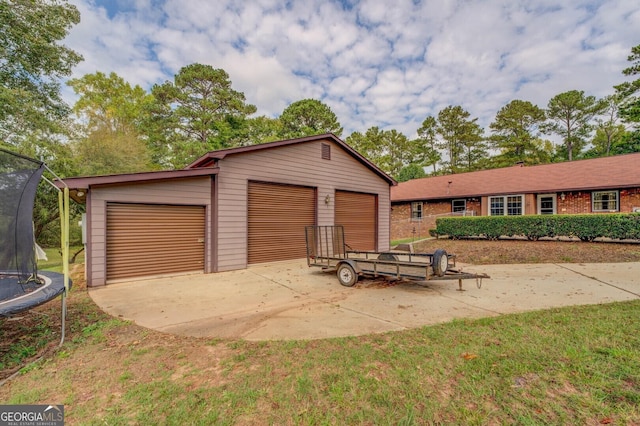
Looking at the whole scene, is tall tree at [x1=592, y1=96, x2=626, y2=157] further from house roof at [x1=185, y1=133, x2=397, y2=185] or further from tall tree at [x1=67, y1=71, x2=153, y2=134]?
tall tree at [x1=67, y1=71, x2=153, y2=134]

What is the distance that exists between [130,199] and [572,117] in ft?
148

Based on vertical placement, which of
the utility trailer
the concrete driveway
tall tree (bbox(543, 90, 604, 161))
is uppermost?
tall tree (bbox(543, 90, 604, 161))

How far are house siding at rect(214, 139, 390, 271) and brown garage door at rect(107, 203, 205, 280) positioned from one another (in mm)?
685

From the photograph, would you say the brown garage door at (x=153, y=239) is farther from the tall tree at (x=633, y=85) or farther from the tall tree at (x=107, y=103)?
the tall tree at (x=633, y=85)

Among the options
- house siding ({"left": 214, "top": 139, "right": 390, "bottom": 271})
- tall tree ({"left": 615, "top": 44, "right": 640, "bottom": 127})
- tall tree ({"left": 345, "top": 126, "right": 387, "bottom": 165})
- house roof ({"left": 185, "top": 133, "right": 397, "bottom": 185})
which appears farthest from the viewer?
tall tree ({"left": 345, "top": 126, "right": 387, "bottom": 165})

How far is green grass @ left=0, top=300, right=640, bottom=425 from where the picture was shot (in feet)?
6.64

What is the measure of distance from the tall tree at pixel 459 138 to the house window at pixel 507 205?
1976 centimetres

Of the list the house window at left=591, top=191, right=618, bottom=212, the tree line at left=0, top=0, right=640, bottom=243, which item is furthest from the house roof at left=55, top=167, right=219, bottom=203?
the house window at left=591, top=191, right=618, bottom=212

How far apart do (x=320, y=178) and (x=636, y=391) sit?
29.6ft

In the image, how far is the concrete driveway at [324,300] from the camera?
3877mm

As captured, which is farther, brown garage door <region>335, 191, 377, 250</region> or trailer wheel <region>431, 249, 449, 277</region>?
brown garage door <region>335, 191, 377, 250</region>

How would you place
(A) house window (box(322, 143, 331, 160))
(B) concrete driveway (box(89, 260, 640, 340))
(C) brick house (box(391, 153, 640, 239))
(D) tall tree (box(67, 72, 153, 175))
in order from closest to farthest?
(B) concrete driveway (box(89, 260, 640, 340))
(A) house window (box(322, 143, 331, 160))
(C) brick house (box(391, 153, 640, 239))
(D) tall tree (box(67, 72, 153, 175))

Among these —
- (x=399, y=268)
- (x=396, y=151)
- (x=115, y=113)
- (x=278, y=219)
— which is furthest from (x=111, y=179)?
(x=396, y=151)

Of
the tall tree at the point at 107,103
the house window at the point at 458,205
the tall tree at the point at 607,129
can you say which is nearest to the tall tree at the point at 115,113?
the tall tree at the point at 107,103
